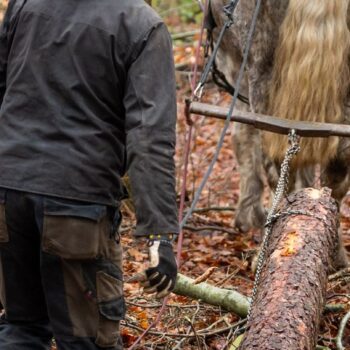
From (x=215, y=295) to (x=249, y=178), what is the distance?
290cm

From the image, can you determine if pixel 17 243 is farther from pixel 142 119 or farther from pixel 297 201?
pixel 297 201

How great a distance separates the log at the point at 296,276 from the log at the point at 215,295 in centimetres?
57

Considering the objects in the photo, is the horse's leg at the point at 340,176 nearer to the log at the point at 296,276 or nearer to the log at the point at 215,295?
the log at the point at 296,276

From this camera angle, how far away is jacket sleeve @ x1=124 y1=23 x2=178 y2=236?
133 inches

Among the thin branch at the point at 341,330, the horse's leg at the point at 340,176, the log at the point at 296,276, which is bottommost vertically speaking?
the thin branch at the point at 341,330

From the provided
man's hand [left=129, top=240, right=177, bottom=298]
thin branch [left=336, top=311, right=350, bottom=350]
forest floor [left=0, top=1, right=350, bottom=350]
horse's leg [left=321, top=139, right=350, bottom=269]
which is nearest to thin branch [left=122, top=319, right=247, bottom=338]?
forest floor [left=0, top=1, right=350, bottom=350]

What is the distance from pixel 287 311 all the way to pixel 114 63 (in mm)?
1276

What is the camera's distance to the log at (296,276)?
3373 mm

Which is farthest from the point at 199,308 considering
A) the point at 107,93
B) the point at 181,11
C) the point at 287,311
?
the point at 181,11

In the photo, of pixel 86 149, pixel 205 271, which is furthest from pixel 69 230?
pixel 205 271

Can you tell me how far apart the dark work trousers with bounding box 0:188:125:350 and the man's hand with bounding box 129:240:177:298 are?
0.26 m

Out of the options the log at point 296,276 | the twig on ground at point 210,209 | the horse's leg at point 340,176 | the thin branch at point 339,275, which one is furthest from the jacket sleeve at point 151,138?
the twig on ground at point 210,209

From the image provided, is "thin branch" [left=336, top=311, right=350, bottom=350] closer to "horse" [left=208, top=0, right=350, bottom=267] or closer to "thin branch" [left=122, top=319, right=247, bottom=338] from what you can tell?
"thin branch" [left=122, top=319, right=247, bottom=338]

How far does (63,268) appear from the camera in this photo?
3.52 m
